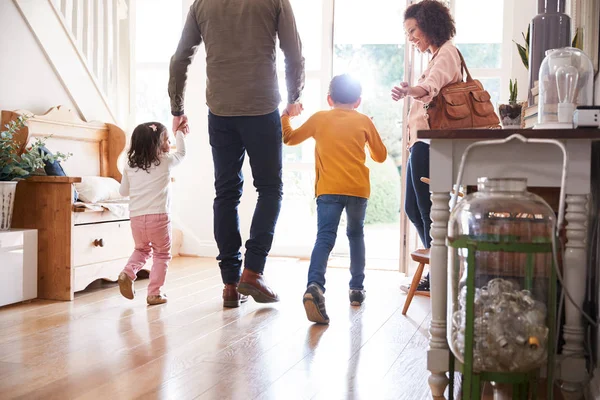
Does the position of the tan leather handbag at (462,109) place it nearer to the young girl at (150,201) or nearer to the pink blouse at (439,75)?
the pink blouse at (439,75)

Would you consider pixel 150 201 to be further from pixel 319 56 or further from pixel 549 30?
pixel 319 56

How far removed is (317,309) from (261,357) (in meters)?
0.50

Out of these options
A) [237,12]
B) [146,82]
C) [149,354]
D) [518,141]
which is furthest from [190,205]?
[518,141]

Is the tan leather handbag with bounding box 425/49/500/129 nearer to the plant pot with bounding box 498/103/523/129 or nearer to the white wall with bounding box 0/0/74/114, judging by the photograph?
the plant pot with bounding box 498/103/523/129

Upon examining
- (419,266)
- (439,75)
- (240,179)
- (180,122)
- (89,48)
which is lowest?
(419,266)

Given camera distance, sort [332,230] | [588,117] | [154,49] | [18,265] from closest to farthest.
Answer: [588,117], [332,230], [18,265], [154,49]

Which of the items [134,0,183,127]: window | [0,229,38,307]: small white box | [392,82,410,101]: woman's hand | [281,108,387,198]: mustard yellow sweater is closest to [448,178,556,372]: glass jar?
[392,82,410,101]: woman's hand

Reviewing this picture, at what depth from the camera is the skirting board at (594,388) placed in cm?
162

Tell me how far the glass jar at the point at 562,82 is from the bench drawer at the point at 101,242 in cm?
222

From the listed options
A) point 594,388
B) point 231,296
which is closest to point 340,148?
point 231,296

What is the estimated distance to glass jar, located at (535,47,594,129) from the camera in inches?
76.0

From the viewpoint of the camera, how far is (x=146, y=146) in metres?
3.13

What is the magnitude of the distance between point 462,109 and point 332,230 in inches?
28.0

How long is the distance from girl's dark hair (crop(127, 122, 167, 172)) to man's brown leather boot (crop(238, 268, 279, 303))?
69cm
